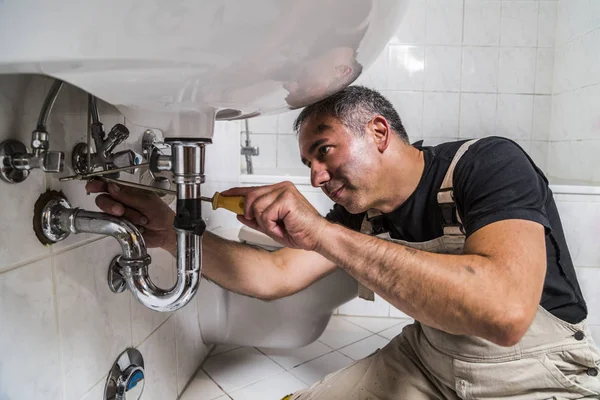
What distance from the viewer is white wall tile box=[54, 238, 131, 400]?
1.68ft

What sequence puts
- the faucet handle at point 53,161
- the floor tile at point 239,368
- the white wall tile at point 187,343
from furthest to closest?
the floor tile at point 239,368
the white wall tile at point 187,343
the faucet handle at point 53,161

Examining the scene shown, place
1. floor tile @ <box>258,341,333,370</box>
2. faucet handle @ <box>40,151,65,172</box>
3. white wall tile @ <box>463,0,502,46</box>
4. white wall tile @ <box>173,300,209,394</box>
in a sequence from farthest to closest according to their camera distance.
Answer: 1. white wall tile @ <box>463,0,502,46</box>
2. floor tile @ <box>258,341,333,370</box>
3. white wall tile @ <box>173,300,209,394</box>
4. faucet handle @ <box>40,151,65,172</box>

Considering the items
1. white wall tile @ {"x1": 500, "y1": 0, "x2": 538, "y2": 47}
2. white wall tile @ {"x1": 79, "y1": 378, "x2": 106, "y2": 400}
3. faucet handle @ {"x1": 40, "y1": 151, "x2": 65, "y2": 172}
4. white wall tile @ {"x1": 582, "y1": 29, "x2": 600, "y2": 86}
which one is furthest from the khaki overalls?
white wall tile @ {"x1": 500, "y1": 0, "x2": 538, "y2": 47}

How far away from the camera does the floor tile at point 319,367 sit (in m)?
1.03

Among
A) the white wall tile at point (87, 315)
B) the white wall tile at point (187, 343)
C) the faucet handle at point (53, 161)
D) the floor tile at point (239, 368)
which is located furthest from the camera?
the floor tile at point (239, 368)

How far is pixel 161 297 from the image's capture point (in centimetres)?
51

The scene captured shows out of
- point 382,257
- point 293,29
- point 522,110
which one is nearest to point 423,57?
point 522,110

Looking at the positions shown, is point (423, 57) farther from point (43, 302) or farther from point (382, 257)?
point (43, 302)

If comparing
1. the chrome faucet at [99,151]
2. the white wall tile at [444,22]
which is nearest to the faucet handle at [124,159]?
the chrome faucet at [99,151]

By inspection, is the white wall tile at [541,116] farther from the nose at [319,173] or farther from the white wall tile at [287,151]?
the nose at [319,173]

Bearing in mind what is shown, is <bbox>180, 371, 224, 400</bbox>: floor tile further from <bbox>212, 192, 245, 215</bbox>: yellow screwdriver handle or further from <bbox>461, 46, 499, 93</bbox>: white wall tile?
<bbox>461, 46, 499, 93</bbox>: white wall tile

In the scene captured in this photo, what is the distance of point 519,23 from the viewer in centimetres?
184

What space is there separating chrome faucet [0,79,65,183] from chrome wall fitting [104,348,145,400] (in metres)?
0.35

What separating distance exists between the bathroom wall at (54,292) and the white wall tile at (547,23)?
198 centimetres
